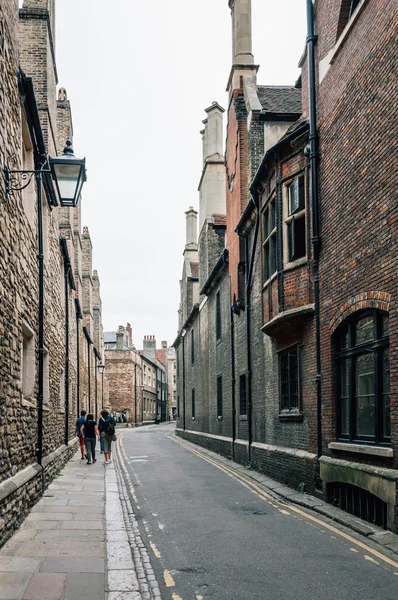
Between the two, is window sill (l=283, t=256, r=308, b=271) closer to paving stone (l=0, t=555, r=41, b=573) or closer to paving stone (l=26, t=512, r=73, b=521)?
paving stone (l=26, t=512, r=73, b=521)

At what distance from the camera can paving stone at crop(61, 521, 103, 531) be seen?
9344 millimetres

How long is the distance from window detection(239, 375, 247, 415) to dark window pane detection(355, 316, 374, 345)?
9.58 metres

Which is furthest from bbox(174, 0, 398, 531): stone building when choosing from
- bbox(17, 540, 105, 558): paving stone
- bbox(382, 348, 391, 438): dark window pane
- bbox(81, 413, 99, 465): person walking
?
bbox(81, 413, 99, 465): person walking

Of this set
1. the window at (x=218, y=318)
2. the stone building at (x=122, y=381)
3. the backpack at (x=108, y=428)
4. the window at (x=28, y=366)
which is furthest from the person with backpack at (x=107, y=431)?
the stone building at (x=122, y=381)

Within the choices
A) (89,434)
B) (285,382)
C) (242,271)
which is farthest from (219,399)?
(285,382)

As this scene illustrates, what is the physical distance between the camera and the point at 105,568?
6.97 m

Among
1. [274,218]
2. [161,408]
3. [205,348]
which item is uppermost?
[274,218]

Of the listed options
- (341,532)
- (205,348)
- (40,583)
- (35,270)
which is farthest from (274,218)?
(205,348)

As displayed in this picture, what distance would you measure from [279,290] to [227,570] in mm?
7582

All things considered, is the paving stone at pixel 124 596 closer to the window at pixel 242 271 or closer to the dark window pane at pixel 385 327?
the dark window pane at pixel 385 327

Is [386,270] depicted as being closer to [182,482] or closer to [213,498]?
[213,498]

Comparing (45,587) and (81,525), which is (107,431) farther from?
(45,587)

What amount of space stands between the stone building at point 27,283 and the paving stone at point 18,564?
0.47m

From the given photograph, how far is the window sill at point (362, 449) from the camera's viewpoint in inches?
360
